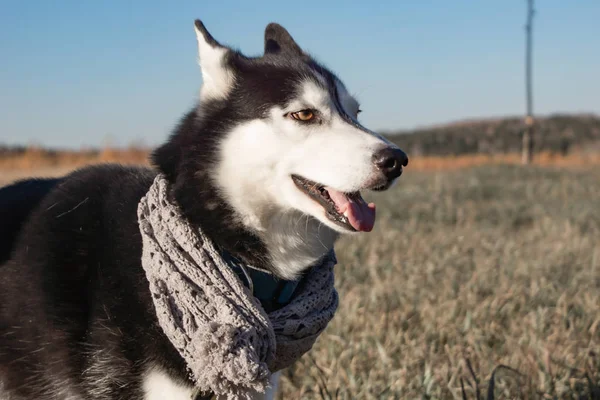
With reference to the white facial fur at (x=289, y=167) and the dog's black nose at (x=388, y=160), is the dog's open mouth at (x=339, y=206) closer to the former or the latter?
the white facial fur at (x=289, y=167)

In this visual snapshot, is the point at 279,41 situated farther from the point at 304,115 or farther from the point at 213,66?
the point at 304,115

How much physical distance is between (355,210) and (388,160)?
0.20 meters

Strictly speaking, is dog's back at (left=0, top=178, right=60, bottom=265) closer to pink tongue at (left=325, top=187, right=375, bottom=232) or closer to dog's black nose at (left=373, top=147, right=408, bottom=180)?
pink tongue at (left=325, top=187, right=375, bottom=232)

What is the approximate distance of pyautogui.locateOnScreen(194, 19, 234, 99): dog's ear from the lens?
99.0 inches

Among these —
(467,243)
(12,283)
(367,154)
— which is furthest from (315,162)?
(467,243)

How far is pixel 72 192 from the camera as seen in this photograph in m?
2.58

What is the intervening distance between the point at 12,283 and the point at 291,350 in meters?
1.03

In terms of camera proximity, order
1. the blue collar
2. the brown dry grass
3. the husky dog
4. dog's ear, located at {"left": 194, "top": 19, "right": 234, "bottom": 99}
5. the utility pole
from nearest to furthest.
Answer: the husky dog
the blue collar
dog's ear, located at {"left": 194, "top": 19, "right": 234, "bottom": 99}
the brown dry grass
the utility pole

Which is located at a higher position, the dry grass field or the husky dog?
the husky dog

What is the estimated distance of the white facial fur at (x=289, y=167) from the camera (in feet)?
7.36

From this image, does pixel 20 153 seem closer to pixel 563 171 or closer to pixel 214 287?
pixel 563 171

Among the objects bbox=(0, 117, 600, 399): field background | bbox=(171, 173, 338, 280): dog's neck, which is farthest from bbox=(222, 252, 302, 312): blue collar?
bbox=(0, 117, 600, 399): field background

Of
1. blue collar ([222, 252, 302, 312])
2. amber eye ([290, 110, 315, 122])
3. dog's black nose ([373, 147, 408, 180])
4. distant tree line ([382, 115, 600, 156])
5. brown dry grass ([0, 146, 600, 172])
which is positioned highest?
amber eye ([290, 110, 315, 122])

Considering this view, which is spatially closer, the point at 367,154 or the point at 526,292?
the point at 367,154
